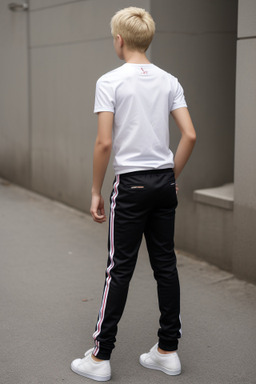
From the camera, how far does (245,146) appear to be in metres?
5.07

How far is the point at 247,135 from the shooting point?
5.04 metres

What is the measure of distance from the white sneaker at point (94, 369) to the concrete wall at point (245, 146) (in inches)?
78.4

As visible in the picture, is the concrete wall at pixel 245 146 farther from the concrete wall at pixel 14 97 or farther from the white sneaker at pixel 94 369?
the concrete wall at pixel 14 97

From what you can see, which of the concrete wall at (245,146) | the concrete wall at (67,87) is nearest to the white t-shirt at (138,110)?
the concrete wall at (245,146)

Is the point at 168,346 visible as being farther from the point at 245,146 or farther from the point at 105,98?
the point at 245,146

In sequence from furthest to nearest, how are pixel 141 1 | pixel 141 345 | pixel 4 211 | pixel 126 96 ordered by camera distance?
pixel 4 211
pixel 141 1
pixel 141 345
pixel 126 96

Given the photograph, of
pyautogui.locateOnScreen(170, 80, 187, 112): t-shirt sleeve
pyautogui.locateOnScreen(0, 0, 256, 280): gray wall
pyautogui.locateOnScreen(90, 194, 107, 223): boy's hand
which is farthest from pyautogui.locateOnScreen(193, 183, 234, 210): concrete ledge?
pyautogui.locateOnScreen(90, 194, 107, 223): boy's hand

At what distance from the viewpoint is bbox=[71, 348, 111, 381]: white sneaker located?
11.4ft

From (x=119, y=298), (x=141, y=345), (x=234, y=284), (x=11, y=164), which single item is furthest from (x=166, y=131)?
(x=11, y=164)

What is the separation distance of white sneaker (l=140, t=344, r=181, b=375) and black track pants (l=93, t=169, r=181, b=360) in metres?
0.09

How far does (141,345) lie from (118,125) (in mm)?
1484

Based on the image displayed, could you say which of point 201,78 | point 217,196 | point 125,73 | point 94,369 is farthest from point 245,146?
point 94,369

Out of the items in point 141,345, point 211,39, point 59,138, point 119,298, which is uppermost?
point 211,39

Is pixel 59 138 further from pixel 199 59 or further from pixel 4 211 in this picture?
pixel 199 59
